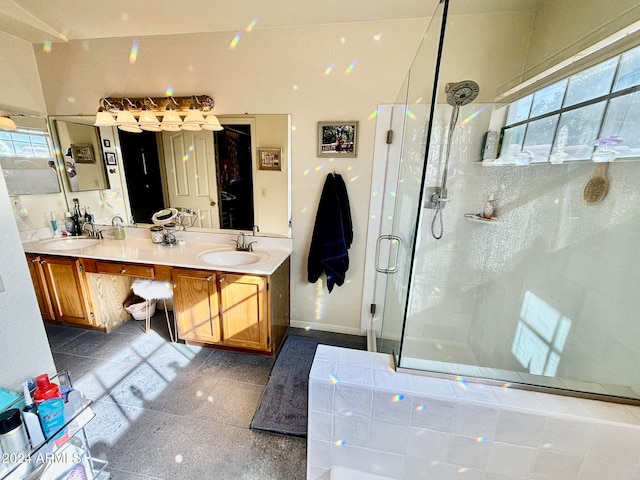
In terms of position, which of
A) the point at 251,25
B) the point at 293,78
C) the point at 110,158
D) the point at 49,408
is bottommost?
the point at 49,408

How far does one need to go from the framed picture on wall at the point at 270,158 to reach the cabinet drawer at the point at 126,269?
1.21 meters

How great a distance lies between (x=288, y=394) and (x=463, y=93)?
2353 millimetres

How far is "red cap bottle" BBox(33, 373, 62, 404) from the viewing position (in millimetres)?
971

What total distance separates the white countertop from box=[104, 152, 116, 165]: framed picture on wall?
65 cm

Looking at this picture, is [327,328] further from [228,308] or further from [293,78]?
[293,78]

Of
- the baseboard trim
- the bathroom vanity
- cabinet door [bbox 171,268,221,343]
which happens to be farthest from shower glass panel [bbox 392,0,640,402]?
cabinet door [bbox 171,268,221,343]

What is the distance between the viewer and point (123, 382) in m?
1.85

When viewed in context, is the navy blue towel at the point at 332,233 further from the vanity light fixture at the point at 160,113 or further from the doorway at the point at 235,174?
the vanity light fixture at the point at 160,113

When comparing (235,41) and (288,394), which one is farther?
(235,41)

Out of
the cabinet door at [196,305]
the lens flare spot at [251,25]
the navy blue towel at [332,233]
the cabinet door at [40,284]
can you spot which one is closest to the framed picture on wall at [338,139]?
the navy blue towel at [332,233]

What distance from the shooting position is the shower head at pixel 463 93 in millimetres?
1590

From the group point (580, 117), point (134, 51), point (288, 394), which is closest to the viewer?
point (580, 117)

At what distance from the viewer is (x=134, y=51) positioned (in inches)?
83.1

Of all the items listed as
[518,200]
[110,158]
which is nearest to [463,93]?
[518,200]
